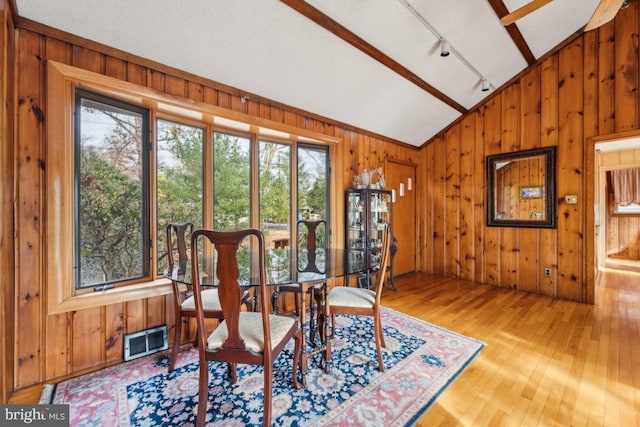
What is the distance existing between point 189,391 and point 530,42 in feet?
16.7

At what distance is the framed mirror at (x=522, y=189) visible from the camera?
367cm

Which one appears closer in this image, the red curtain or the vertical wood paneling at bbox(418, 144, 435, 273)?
the vertical wood paneling at bbox(418, 144, 435, 273)

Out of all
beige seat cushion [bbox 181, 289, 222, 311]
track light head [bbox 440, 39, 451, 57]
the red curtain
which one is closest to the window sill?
beige seat cushion [bbox 181, 289, 222, 311]

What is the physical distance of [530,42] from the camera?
3311 mm

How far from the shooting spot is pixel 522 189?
395 centimetres

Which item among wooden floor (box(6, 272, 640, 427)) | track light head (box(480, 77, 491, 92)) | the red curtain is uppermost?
track light head (box(480, 77, 491, 92))

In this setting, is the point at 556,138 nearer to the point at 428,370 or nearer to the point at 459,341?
the point at 459,341

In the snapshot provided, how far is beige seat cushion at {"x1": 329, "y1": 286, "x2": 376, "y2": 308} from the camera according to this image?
202cm

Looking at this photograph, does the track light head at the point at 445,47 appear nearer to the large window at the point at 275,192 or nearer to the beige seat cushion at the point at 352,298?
the large window at the point at 275,192

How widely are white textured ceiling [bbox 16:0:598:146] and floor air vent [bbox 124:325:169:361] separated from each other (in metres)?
2.25

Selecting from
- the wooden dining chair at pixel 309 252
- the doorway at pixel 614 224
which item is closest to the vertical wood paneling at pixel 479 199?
the wooden dining chair at pixel 309 252

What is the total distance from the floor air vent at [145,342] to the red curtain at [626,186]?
29.4ft

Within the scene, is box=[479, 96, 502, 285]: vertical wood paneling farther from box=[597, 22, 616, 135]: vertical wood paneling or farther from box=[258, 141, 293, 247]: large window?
box=[258, 141, 293, 247]: large window

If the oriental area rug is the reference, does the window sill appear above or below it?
above
